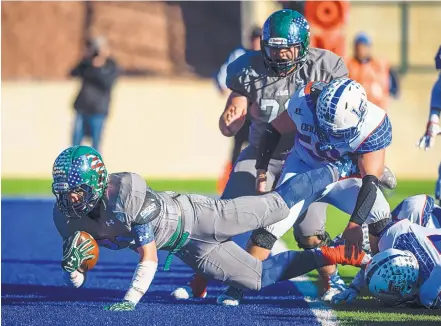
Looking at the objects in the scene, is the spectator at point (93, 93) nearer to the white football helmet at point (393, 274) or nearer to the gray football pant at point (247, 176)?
the gray football pant at point (247, 176)

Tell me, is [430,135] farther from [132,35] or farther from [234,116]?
[132,35]

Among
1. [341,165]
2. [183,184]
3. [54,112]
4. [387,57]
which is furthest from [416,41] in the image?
[341,165]

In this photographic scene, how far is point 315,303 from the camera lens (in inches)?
233

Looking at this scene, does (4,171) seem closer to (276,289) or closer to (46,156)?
(46,156)

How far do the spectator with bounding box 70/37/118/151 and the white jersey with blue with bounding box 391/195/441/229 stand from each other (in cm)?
771

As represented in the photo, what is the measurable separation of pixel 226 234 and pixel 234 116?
0.90 meters

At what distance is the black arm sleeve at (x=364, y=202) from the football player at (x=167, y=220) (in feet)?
0.69

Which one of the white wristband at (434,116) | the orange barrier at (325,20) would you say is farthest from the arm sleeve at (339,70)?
the orange barrier at (325,20)

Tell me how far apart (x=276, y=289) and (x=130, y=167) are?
361 inches

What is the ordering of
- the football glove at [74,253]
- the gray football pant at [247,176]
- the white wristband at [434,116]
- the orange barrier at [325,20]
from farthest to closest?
the orange barrier at [325,20]
the white wristband at [434,116]
the gray football pant at [247,176]
the football glove at [74,253]

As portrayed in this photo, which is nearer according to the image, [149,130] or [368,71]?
[368,71]

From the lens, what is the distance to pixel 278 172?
6449mm

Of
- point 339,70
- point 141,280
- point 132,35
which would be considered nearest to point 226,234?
point 141,280

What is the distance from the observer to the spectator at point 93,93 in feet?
44.0
